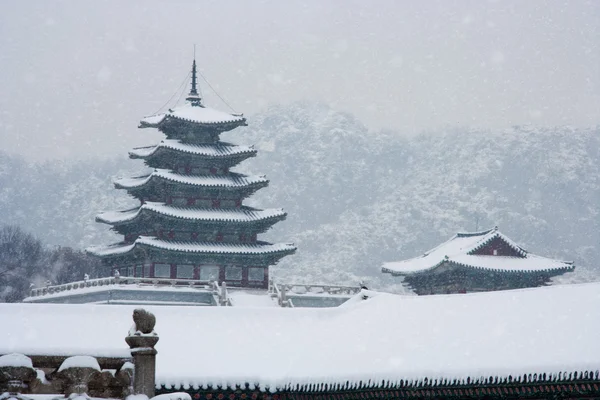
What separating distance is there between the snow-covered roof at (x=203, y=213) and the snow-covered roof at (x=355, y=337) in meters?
23.1

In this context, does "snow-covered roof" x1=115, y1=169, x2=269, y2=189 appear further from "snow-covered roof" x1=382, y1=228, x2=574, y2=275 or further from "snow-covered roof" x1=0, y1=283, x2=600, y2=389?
"snow-covered roof" x1=0, y1=283, x2=600, y2=389

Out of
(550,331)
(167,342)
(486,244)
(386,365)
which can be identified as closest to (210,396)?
(167,342)

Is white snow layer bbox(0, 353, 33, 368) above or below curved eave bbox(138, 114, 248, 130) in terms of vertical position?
below

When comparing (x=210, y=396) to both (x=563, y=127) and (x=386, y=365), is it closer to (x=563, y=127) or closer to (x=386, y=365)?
(x=386, y=365)

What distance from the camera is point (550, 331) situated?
733 inches

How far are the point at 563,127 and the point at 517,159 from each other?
47.5ft

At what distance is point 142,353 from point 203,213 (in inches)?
1598

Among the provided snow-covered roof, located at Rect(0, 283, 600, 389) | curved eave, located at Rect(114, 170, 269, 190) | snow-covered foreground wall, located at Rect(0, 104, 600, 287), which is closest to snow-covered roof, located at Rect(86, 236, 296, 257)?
curved eave, located at Rect(114, 170, 269, 190)

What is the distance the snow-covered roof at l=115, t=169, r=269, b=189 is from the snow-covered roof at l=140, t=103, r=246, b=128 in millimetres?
2764

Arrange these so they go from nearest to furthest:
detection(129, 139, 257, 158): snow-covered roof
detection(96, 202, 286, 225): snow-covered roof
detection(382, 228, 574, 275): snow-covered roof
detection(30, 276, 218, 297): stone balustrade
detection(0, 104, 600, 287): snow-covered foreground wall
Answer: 1. detection(30, 276, 218, 297): stone balustrade
2. detection(96, 202, 286, 225): snow-covered roof
3. detection(129, 139, 257, 158): snow-covered roof
4. detection(382, 228, 574, 275): snow-covered roof
5. detection(0, 104, 600, 287): snow-covered foreground wall

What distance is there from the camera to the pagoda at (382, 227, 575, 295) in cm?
5056

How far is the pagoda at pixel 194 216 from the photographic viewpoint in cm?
4684

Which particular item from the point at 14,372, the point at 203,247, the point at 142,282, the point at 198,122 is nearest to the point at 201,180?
the point at 198,122

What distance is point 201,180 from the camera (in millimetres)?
48344
